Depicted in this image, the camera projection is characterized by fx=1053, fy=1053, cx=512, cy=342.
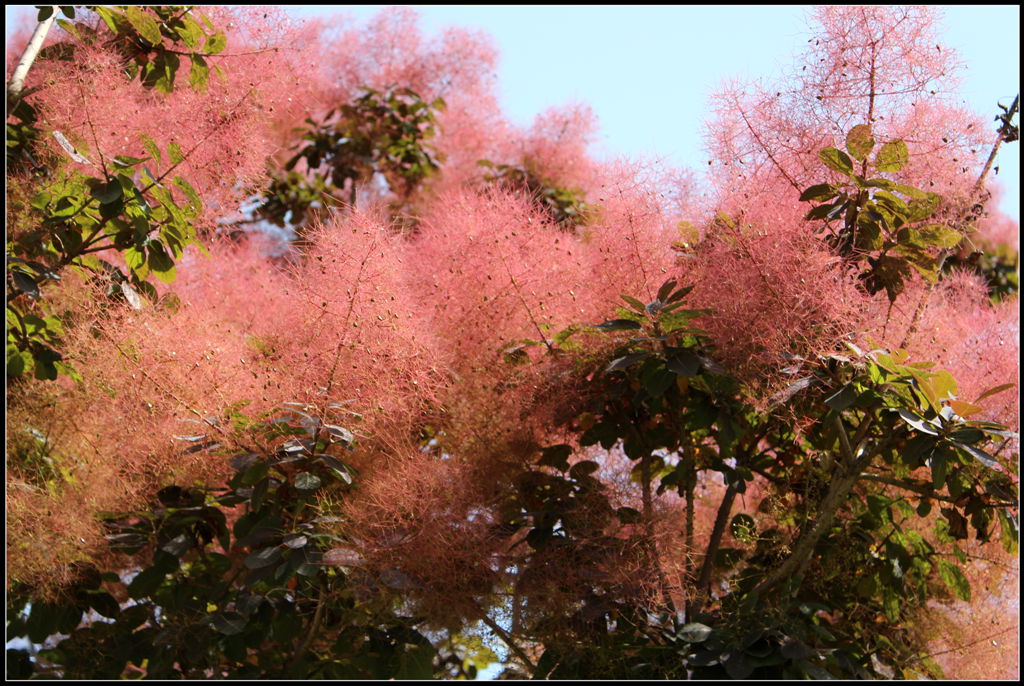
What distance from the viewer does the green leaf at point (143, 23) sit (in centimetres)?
283

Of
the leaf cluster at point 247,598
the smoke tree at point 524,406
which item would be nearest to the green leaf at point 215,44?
the smoke tree at point 524,406

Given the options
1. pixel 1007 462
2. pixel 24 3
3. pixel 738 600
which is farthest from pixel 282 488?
pixel 1007 462

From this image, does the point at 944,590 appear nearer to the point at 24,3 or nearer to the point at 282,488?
the point at 282,488

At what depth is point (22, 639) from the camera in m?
2.75

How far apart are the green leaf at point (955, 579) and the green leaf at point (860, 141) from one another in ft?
3.53

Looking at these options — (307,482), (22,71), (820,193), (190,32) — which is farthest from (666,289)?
(22,71)

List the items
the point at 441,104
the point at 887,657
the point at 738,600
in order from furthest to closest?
1. the point at 441,104
2. the point at 887,657
3. the point at 738,600

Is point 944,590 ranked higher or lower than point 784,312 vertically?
lower

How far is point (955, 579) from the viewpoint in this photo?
2.64 metres

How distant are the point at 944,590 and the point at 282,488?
5.78ft

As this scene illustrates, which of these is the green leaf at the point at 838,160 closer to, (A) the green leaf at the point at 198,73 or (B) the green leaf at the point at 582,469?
(B) the green leaf at the point at 582,469

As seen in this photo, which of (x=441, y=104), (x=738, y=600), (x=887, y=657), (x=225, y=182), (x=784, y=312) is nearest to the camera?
(x=784, y=312)

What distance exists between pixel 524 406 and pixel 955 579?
→ 1.17 m

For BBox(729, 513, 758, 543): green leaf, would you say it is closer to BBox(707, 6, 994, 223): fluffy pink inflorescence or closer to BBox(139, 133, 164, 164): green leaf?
BBox(707, 6, 994, 223): fluffy pink inflorescence
